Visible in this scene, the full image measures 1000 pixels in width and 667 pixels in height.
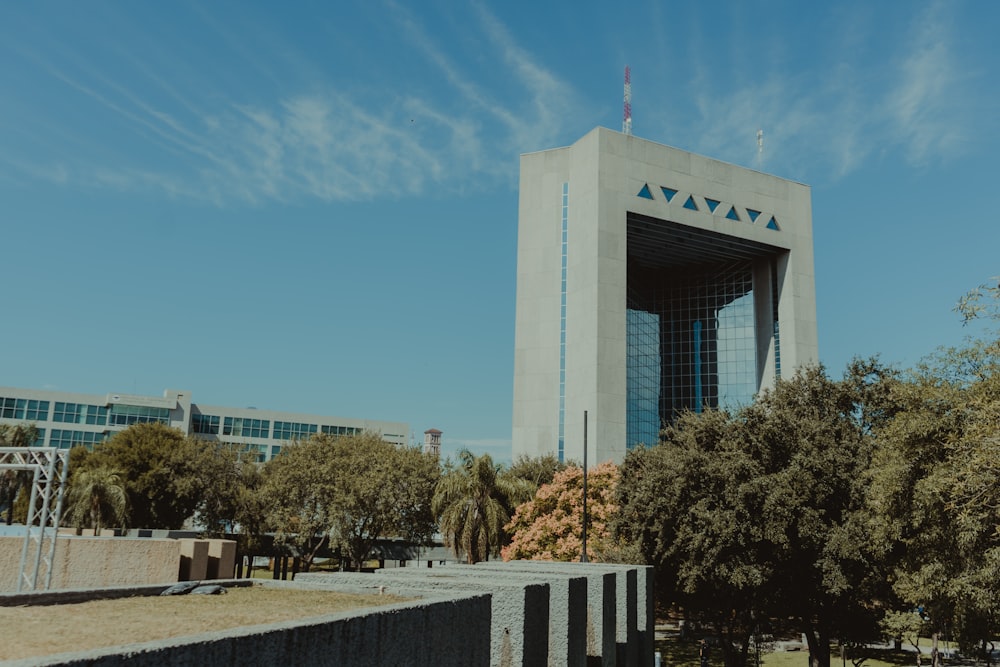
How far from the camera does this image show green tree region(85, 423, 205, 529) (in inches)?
2219

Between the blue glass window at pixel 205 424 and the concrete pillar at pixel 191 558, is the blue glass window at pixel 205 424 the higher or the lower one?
the higher one

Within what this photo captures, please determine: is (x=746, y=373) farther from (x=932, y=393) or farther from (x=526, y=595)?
(x=526, y=595)

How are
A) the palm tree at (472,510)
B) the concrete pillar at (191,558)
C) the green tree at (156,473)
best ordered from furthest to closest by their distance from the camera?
the green tree at (156,473) → the palm tree at (472,510) → the concrete pillar at (191,558)

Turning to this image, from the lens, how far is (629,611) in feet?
53.9

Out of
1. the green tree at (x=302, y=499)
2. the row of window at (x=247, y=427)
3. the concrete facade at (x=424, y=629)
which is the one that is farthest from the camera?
the row of window at (x=247, y=427)

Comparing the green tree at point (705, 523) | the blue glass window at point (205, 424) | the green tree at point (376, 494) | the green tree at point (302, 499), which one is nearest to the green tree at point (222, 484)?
the green tree at point (302, 499)

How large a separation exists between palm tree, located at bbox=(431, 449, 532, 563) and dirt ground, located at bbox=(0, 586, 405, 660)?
2607 centimetres

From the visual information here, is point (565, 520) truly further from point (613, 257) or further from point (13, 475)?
point (13, 475)

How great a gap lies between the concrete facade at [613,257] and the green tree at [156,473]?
1056 inches

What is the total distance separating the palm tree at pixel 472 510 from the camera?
118ft

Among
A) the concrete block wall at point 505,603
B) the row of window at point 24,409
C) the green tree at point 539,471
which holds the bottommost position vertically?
the concrete block wall at point 505,603

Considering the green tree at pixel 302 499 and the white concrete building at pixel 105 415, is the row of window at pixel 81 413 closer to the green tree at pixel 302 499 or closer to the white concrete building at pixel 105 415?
the white concrete building at pixel 105 415

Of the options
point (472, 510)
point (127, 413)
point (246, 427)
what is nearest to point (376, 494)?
point (472, 510)

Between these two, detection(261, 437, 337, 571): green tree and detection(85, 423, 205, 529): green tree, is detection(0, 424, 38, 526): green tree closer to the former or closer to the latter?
detection(85, 423, 205, 529): green tree
